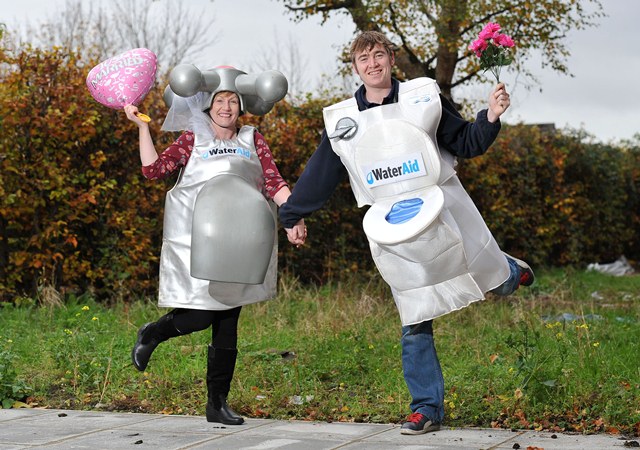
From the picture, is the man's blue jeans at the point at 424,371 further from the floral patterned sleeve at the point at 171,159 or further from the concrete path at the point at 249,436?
the floral patterned sleeve at the point at 171,159

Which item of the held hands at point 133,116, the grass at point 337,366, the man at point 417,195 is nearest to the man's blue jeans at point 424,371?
the man at point 417,195

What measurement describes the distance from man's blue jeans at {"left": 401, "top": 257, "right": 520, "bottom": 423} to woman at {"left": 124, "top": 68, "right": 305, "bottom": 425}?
836mm

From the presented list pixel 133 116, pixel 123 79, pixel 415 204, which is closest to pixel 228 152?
pixel 133 116

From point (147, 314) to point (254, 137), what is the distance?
3694mm

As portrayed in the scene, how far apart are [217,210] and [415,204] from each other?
1079 mm

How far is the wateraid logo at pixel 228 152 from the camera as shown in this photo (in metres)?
5.25

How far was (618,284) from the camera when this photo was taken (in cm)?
1468

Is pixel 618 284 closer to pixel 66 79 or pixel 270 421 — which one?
pixel 66 79

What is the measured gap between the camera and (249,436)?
16.5 ft

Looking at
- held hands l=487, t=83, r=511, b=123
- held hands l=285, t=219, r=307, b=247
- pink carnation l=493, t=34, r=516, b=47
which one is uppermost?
pink carnation l=493, t=34, r=516, b=47

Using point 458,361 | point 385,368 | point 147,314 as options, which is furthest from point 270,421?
point 147,314

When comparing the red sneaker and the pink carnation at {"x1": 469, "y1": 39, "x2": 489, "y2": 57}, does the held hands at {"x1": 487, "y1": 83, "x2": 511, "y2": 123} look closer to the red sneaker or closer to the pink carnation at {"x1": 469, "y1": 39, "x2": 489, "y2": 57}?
the pink carnation at {"x1": 469, "y1": 39, "x2": 489, "y2": 57}

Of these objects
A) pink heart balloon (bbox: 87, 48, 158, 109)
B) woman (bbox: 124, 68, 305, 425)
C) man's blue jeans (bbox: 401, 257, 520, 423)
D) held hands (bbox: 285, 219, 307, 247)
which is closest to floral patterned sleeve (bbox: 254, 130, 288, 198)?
woman (bbox: 124, 68, 305, 425)

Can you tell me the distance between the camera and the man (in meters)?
4.65
